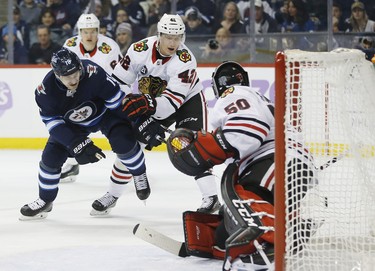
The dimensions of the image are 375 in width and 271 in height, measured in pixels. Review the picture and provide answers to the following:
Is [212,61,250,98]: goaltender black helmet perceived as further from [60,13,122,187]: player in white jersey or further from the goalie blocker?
[60,13,122,187]: player in white jersey

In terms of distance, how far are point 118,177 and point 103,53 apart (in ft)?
5.08

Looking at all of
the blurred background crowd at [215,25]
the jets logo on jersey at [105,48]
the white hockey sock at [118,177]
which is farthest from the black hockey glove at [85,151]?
the blurred background crowd at [215,25]

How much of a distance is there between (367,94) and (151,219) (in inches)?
68.4

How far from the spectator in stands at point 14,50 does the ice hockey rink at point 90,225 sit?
1596 millimetres

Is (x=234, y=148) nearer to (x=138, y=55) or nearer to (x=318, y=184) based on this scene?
(x=318, y=184)

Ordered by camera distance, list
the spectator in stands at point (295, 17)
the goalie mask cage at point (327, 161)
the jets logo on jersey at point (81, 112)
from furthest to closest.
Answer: the spectator in stands at point (295, 17) < the jets logo on jersey at point (81, 112) < the goalie mask cage at point (327, 161)

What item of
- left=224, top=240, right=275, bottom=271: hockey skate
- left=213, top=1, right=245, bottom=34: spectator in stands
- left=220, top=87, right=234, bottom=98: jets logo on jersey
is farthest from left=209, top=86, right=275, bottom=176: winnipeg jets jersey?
left=213, top=1, right=245, bottom=34: spectator in stands

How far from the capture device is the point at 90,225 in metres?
4.06

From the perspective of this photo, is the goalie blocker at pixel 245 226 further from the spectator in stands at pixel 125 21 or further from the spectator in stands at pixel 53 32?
the spectator in stands at pixel 53 32

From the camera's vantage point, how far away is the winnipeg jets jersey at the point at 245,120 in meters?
2.84

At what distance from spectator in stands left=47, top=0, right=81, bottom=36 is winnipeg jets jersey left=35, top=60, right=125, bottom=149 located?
383 cm

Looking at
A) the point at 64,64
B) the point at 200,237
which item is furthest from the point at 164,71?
the point at 200,237

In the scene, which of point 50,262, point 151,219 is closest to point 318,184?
point 50,262

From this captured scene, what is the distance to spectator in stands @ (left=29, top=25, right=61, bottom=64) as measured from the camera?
7.74 meters
